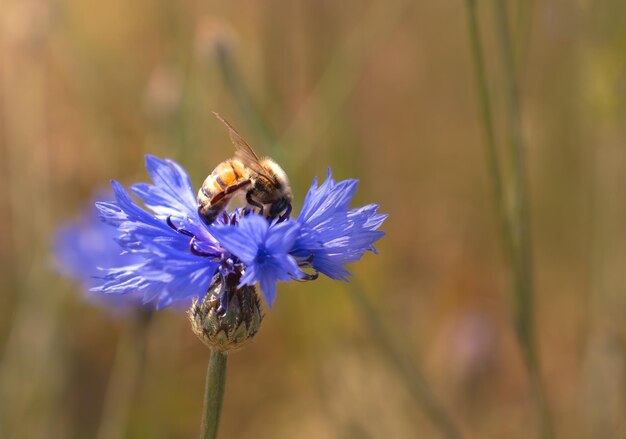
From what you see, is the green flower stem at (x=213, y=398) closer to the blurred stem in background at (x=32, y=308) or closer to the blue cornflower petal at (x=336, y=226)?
the blue cornflower petal at (x=336, y=226)

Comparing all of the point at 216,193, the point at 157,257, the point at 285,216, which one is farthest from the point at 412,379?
the point at 157,257

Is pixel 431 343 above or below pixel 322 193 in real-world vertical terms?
above

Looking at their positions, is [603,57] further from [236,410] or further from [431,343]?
[236,410]

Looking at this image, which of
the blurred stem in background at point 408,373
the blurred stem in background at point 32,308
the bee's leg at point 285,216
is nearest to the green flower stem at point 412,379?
the blurred stem in background at point 408,373

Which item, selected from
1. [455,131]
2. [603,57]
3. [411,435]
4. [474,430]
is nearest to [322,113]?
[603,57]

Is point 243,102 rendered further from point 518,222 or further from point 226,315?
point 226,315
